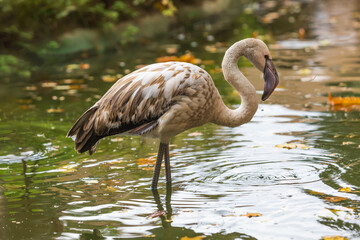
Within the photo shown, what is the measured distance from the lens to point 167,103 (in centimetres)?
648

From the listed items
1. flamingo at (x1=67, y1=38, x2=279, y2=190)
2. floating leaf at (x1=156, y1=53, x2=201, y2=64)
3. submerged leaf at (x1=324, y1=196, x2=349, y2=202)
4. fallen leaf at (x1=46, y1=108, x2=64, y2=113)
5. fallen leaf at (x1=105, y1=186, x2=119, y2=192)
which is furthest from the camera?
floating leaf at (x1=156, y1=53, x2=201, y2=64)

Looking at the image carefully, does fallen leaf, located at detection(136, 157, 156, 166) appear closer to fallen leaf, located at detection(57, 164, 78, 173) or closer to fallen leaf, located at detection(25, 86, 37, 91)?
fallen leaf, located at detection(57, 164, 78, 173)

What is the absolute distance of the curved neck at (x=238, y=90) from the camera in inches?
265

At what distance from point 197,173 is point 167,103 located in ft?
4.20

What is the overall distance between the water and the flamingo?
0.63 m

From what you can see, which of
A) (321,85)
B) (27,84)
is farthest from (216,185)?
(27,84)

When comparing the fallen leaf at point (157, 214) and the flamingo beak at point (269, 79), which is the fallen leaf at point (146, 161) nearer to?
the fallen leaf at point (157, 214)

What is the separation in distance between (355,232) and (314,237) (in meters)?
0.37

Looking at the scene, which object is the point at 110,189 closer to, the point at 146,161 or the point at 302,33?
the point at 146,161

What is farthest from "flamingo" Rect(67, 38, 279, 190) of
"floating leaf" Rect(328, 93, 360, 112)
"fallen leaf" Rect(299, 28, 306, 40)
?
"fallen leaf" Rect(299, 28, 306, 40)

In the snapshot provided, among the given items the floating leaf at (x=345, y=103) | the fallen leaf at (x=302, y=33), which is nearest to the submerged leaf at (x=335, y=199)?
the floating leaf at (x=345, y=103)

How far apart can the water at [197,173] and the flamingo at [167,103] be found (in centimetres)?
63

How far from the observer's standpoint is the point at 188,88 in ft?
21.1

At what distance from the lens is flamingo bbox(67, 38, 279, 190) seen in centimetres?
647
